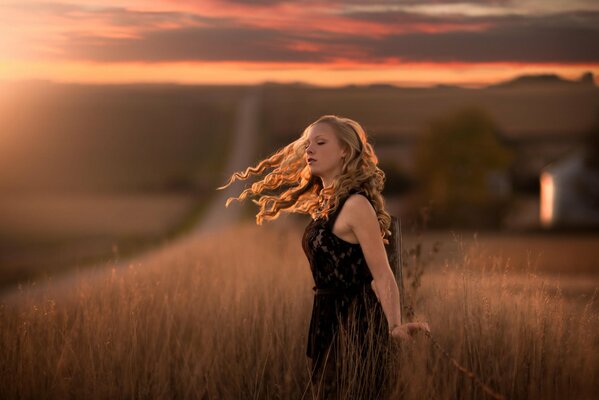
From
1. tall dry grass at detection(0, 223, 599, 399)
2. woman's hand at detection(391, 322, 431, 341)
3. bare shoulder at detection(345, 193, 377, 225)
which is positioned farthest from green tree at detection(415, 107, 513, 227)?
woman's hand at detection(391, 322, 431, 341)

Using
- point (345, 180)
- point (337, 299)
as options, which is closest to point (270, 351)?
point (337, 299)

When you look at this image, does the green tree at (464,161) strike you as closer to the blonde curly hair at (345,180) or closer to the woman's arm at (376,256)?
the blonde curly hair at (345,180)

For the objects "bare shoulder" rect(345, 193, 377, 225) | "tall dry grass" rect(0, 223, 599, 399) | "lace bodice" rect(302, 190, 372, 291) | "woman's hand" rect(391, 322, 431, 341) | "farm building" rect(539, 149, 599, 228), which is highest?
"farm building" rect(539, 149, 599, 228)

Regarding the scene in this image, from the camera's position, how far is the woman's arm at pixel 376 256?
14.4ft

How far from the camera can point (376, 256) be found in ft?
14.4

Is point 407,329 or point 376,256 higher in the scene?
point 376,256

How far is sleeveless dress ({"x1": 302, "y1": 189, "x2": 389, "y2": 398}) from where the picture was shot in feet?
15.1

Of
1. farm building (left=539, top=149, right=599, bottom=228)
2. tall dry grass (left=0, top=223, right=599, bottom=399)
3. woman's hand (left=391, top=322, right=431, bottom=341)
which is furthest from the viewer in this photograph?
farm building (left=539, top=149, right=599, bottom=228)

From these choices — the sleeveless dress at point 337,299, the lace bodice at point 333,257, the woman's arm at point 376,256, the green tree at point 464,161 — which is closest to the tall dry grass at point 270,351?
the sleeveless dress at point 337,299

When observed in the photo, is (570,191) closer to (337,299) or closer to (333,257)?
(337,299)

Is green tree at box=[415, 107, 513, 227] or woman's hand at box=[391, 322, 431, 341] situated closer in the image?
woman's hand at box=[391, 322, 431, 341]

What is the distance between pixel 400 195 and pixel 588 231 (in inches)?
787

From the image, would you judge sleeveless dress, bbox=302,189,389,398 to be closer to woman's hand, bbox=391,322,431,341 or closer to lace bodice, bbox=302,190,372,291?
lace bodice, bbox=302,190,372,291

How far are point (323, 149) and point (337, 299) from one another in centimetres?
87
